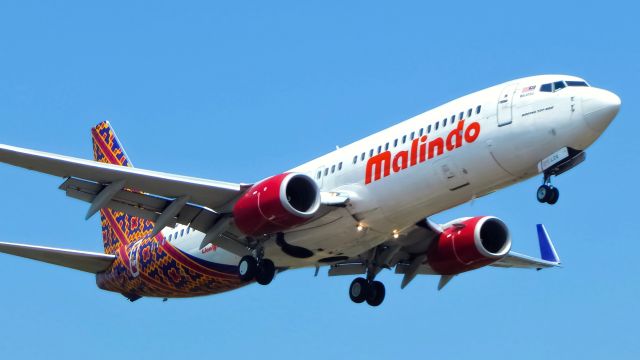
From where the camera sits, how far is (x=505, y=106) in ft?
120

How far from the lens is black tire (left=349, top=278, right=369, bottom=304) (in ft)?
143

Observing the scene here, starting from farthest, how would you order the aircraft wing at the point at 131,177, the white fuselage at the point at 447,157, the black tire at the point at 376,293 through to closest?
the black tire at the point at 376,293 < the aircraft wing at the point at 131,177 < the white fuselage at the point at 447,157

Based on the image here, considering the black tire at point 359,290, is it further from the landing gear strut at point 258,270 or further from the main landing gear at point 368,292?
the landing gear strut at point 258,270

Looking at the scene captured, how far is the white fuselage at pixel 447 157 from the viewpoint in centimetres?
3588

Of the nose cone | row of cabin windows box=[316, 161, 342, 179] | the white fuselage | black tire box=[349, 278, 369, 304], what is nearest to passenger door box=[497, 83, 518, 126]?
the white fuselage

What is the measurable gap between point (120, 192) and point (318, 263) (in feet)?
22.7

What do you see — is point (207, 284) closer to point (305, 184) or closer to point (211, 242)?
point (211, 242)

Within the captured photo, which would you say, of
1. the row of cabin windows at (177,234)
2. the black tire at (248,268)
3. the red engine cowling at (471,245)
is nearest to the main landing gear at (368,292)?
the red engine cowling at (471,245)

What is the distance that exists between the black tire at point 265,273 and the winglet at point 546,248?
10851 mm

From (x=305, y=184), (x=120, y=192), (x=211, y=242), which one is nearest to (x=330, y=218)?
(x=305, y=184)

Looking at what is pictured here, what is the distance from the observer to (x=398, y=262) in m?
44.4

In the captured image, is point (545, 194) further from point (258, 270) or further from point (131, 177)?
point (131, 177)

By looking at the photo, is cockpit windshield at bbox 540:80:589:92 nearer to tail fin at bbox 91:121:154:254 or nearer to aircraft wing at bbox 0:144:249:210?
aircraft wing at bbox 0:144:249:210

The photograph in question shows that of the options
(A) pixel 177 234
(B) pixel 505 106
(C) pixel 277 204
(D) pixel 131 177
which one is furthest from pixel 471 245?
(D) pixel 131 177
